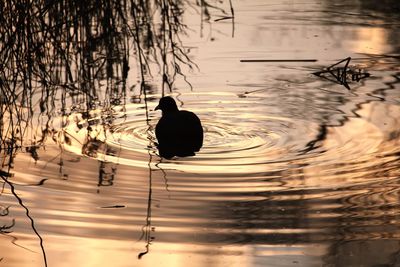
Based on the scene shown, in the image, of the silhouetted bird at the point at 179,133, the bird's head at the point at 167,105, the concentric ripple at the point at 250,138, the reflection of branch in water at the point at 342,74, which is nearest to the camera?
the concentric ripple at the point at 250,138

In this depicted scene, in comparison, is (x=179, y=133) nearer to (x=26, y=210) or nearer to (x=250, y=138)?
(x=250, y=138)

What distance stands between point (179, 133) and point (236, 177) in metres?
1.23

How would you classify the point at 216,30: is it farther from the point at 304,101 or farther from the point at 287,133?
the point at 287,133

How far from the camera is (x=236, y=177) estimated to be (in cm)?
712

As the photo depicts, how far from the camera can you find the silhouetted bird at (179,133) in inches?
318

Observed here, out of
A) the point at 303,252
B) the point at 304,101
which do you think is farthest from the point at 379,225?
the point at 304,101

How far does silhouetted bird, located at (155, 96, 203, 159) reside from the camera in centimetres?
808

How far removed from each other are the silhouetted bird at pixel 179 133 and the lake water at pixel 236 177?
98 millimetres

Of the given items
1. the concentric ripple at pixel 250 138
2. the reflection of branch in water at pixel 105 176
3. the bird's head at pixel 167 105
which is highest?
the bird's head at pixel 167 105

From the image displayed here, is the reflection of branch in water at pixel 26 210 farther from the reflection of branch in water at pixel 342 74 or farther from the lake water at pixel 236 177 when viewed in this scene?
the reflection of branch in water at pixel 342 74

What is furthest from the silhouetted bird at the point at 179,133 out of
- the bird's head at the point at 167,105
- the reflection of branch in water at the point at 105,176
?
the reflection of branch in water at the point at 105,176

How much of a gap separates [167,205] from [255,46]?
4.82m

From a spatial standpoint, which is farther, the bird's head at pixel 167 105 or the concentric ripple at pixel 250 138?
the bird's head at pixel 167 105

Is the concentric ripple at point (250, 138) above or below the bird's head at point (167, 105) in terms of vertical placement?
below
